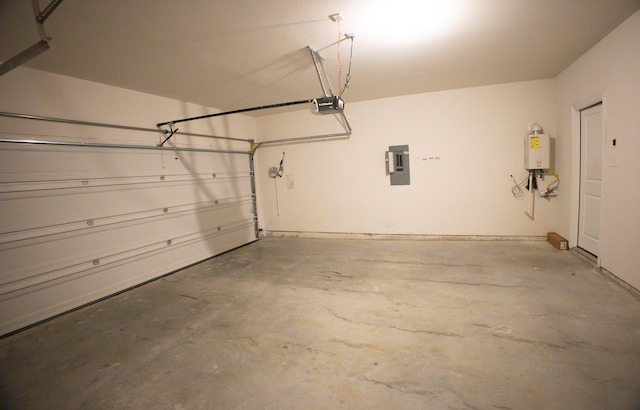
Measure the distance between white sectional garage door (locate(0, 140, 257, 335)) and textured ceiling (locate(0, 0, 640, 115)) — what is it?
106cm

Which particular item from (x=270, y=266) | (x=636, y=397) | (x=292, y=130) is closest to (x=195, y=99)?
(x=292, y=130)

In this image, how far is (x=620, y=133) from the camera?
2789mm

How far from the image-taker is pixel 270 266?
4242 millimetres

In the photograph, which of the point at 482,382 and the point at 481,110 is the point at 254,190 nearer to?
the point at 481,110

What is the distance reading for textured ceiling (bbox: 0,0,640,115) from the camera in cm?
219

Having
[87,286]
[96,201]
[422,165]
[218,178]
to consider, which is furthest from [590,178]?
[87,286]

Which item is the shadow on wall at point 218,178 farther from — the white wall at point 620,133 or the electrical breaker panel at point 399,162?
the white wall at point 620,133

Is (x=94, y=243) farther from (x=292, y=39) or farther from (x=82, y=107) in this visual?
(x=292, y=39)

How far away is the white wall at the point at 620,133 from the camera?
259cm

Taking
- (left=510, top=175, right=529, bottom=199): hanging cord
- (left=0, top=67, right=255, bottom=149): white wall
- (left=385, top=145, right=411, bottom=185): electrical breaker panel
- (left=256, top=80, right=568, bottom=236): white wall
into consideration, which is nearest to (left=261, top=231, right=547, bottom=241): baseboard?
(left=256, top=80, right=568, bottom=236): white wall

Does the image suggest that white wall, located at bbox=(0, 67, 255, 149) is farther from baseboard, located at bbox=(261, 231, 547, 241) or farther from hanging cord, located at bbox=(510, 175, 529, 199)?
hanging cord, located at bbox=(510, 175, 529, 199)

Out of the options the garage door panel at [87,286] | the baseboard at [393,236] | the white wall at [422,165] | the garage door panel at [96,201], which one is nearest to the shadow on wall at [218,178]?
the garage door panel at [96,201]

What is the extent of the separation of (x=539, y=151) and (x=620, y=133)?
1.44 meters

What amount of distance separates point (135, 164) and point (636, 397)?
5.30 m
